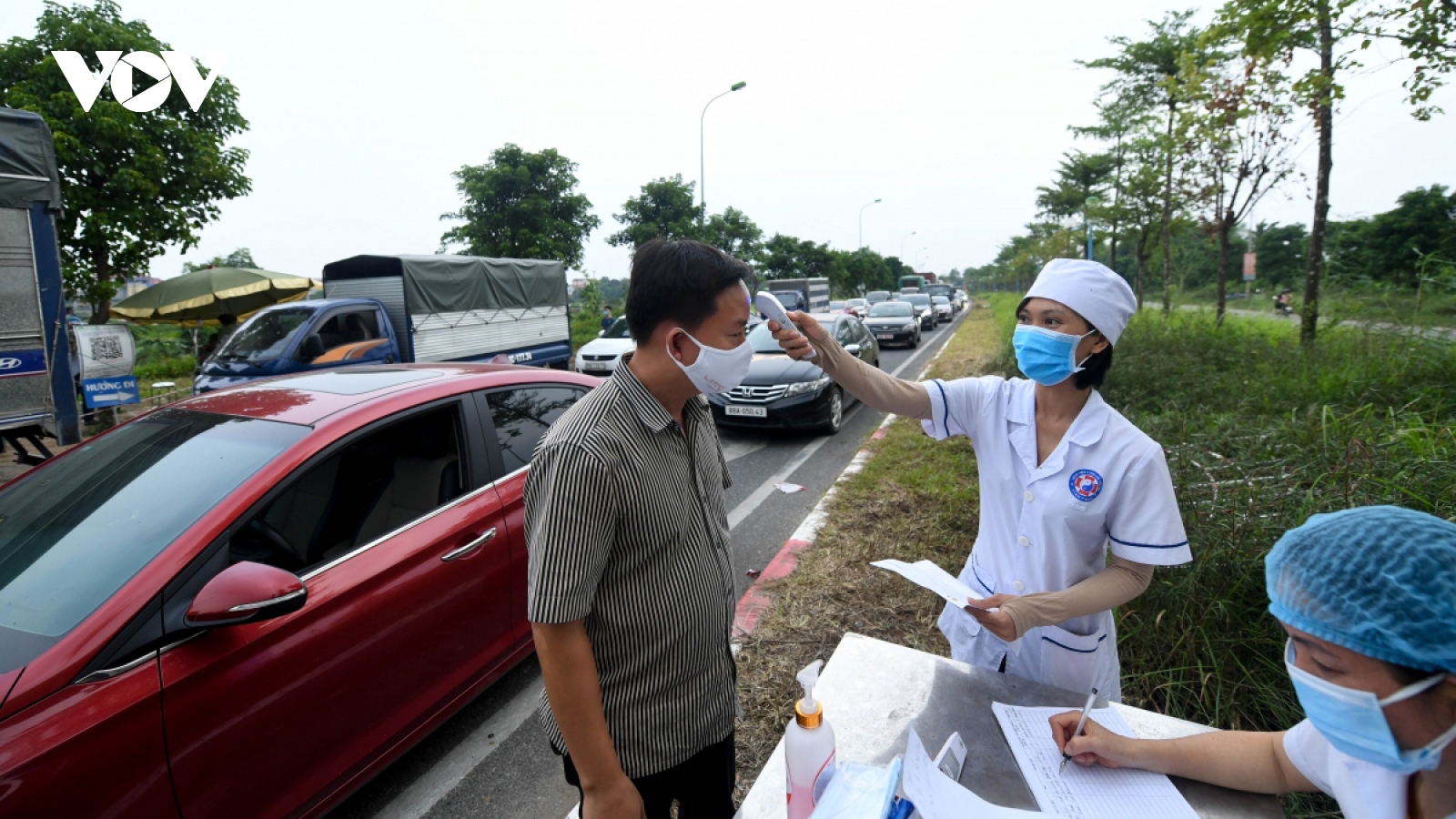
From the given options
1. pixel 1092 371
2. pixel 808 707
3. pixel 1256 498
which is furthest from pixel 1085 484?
pixel 1256 498

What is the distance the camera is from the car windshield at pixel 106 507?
1.73 meters

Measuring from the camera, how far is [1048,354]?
1.82 m

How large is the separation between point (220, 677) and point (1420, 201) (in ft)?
99.7

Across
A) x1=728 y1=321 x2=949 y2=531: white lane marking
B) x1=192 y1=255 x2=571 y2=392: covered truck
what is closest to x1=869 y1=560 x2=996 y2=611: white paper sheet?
x1=728 y1=321 x2=949 y2=531: white lane marking

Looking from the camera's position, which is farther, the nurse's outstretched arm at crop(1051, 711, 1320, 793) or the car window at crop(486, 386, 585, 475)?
the car window at crop(486, 386, 585, 475)

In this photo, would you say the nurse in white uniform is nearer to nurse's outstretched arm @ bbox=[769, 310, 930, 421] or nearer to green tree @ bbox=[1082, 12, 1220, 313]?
nurse's outstretched arm @ bbox=[769, 310, 930, 421]

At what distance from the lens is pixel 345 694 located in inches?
82.2

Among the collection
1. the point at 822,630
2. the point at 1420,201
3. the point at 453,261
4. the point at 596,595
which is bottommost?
A: the point at 822,630

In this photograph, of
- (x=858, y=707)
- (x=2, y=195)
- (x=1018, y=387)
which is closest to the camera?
(x=858, y=707)

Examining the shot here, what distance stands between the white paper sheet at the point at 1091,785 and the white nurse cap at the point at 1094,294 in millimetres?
994

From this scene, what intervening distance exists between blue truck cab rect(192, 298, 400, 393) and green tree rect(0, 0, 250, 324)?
2.96 meters

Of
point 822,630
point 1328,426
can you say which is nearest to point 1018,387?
point 822,630

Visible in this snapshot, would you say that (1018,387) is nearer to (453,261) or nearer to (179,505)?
(179,505)

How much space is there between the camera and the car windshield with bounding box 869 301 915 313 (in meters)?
19.4
